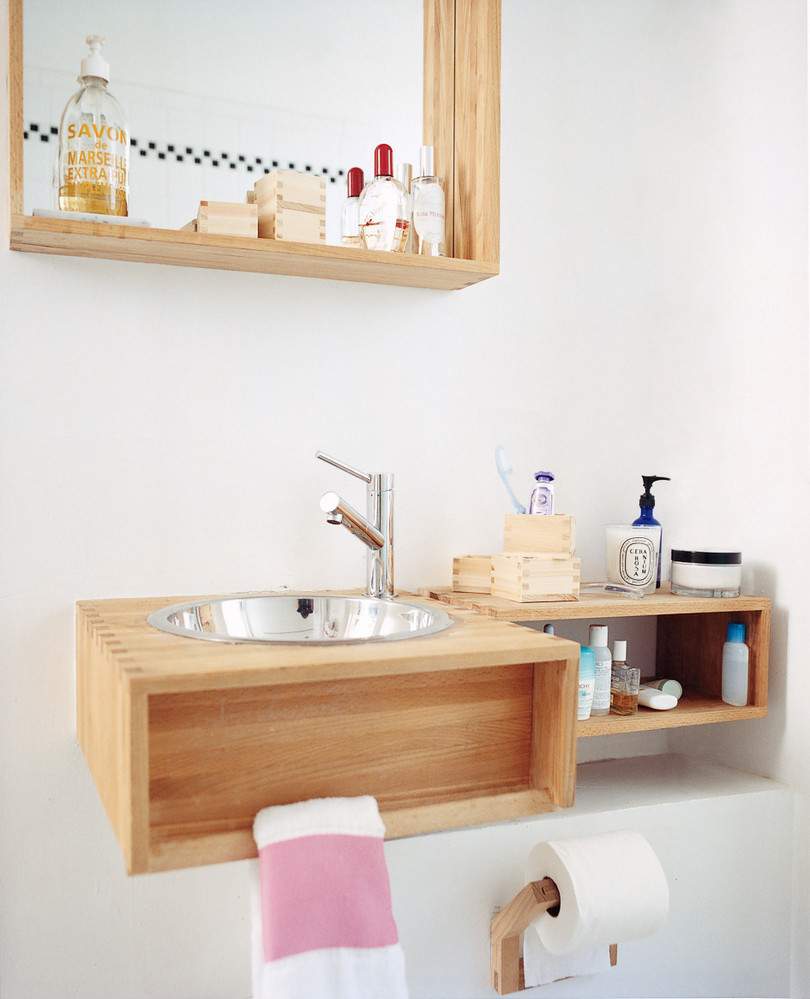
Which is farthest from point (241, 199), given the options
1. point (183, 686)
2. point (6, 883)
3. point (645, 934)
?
point (645, 934)

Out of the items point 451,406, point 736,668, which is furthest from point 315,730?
point 736,668

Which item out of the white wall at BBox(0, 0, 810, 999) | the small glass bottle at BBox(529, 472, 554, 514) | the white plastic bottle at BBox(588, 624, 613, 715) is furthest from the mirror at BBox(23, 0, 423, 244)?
the white plastic bottle at BBox(588, 624, 613, 715)

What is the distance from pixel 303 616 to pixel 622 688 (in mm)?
530

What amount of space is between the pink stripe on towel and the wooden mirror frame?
31.1 inches

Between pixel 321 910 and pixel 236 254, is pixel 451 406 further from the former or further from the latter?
pixel 321 910

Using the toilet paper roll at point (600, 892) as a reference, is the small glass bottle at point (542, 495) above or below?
above

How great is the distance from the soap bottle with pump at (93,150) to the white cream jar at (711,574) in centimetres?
105

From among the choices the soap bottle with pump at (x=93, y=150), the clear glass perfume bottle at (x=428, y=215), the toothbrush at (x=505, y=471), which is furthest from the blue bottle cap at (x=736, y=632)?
the soap bottle with pump at (x=93, y=150)

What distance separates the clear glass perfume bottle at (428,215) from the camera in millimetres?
1414

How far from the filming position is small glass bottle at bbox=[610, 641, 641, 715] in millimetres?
1418

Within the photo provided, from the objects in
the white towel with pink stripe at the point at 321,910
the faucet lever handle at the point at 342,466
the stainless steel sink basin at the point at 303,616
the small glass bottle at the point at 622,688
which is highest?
the faucet lever handle at the point at 342,466

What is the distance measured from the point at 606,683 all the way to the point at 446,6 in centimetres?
115

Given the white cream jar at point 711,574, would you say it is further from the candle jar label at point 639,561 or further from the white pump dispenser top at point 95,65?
the white pump dispenser top at point 95,65

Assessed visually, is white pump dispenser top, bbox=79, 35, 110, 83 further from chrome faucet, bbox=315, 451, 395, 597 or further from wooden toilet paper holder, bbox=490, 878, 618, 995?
wooden toilet paper holder, bbox=490, 878, 618, 995
